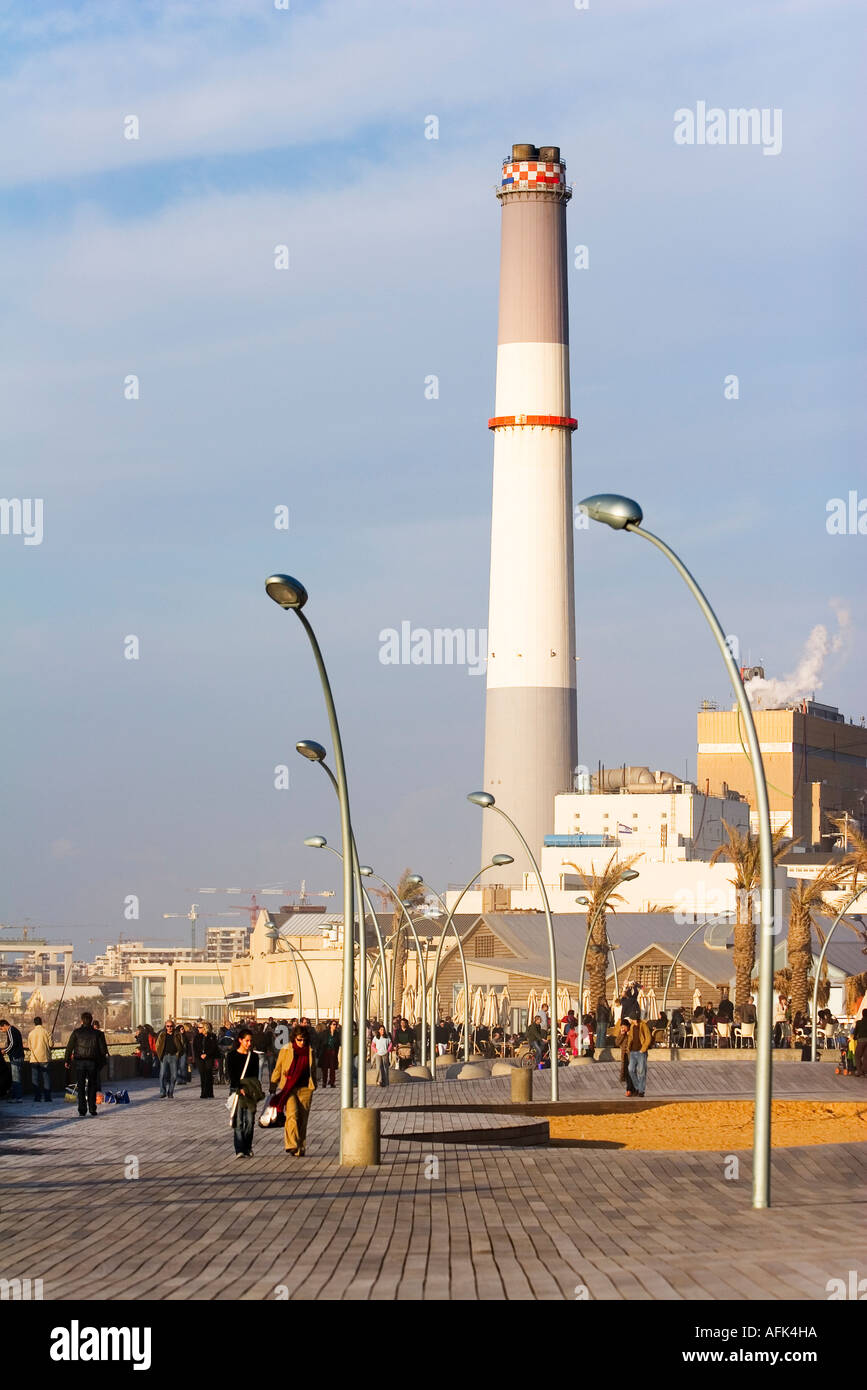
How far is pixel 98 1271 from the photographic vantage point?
1229 centimetres

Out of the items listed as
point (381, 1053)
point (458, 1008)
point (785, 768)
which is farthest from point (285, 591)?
point (785, 768)

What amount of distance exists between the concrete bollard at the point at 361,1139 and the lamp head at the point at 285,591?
18.4ft

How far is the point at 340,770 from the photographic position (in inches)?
895

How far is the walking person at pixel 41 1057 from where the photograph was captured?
107 feet

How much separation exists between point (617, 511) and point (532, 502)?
77.2 meters

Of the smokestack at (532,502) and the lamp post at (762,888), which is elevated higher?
the smokestack at (532,502)

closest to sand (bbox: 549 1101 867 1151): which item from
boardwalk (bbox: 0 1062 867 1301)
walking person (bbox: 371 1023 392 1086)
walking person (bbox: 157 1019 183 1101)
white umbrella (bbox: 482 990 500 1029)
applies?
boardwalk (bbox: 0 1062 867 1301)

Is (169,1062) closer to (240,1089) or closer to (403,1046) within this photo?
(403,1046)

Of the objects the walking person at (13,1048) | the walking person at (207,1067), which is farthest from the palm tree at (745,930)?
the walking person at (13,1048)

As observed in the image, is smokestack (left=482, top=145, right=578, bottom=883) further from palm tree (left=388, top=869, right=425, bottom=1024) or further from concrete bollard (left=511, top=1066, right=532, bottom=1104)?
concrete bollard (left=511, top=1066, right=532, bottom=1104)

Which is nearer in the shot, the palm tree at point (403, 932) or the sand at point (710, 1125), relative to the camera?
the sand at point (710, 1125)

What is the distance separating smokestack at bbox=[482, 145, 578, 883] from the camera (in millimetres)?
93438

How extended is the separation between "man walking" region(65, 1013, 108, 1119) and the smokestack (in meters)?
66.6

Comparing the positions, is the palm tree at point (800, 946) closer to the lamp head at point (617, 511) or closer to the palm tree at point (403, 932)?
the palm tree at point (403, 932)
